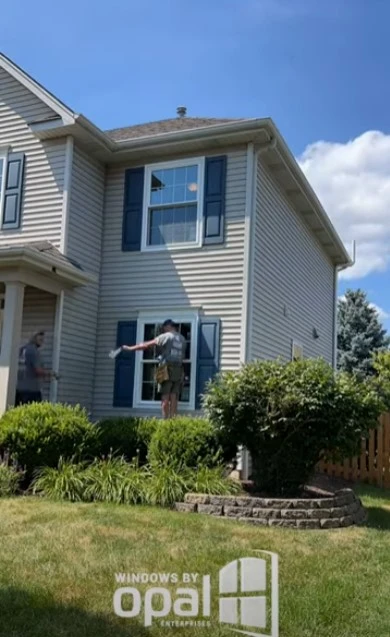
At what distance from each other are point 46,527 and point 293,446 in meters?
3.06

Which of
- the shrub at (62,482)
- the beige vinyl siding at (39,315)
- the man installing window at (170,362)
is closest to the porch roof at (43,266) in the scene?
the beige vinyl siding at (39,315)

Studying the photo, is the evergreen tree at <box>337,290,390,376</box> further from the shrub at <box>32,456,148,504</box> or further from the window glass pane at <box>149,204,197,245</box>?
the shrub at <box>32,456,148,504</box>

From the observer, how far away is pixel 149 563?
4.30 m

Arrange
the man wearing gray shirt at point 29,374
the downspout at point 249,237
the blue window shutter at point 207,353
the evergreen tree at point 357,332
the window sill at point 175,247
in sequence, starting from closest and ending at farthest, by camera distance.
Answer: the man wearing gray shirt at point 29,374 < the downspout at point 249,237 < the blue window shutter at point 207,353 < the window sill at point 175,247 < the evergreen tree at point 357,332

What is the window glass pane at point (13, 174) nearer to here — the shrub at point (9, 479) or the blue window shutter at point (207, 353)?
the blue window shutter at point (207, 353)

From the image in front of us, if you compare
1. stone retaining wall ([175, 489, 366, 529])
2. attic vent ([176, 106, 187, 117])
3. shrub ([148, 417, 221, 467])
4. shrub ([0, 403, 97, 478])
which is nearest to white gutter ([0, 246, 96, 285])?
shrub ([0, 403, 97, 478])

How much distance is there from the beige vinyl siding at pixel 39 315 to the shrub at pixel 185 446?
318 cm

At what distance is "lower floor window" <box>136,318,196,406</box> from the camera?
948cm

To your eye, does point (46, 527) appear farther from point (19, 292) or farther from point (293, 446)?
point (19, 292)

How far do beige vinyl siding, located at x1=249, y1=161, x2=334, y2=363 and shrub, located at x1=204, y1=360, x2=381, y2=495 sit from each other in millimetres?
2431

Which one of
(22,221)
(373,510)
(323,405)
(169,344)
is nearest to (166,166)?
(22,221)

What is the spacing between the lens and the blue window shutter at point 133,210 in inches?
406

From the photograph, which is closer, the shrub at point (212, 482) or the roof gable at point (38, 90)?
the shrub at point (212, 482)

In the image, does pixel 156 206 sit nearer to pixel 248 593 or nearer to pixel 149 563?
pixel 149 563
